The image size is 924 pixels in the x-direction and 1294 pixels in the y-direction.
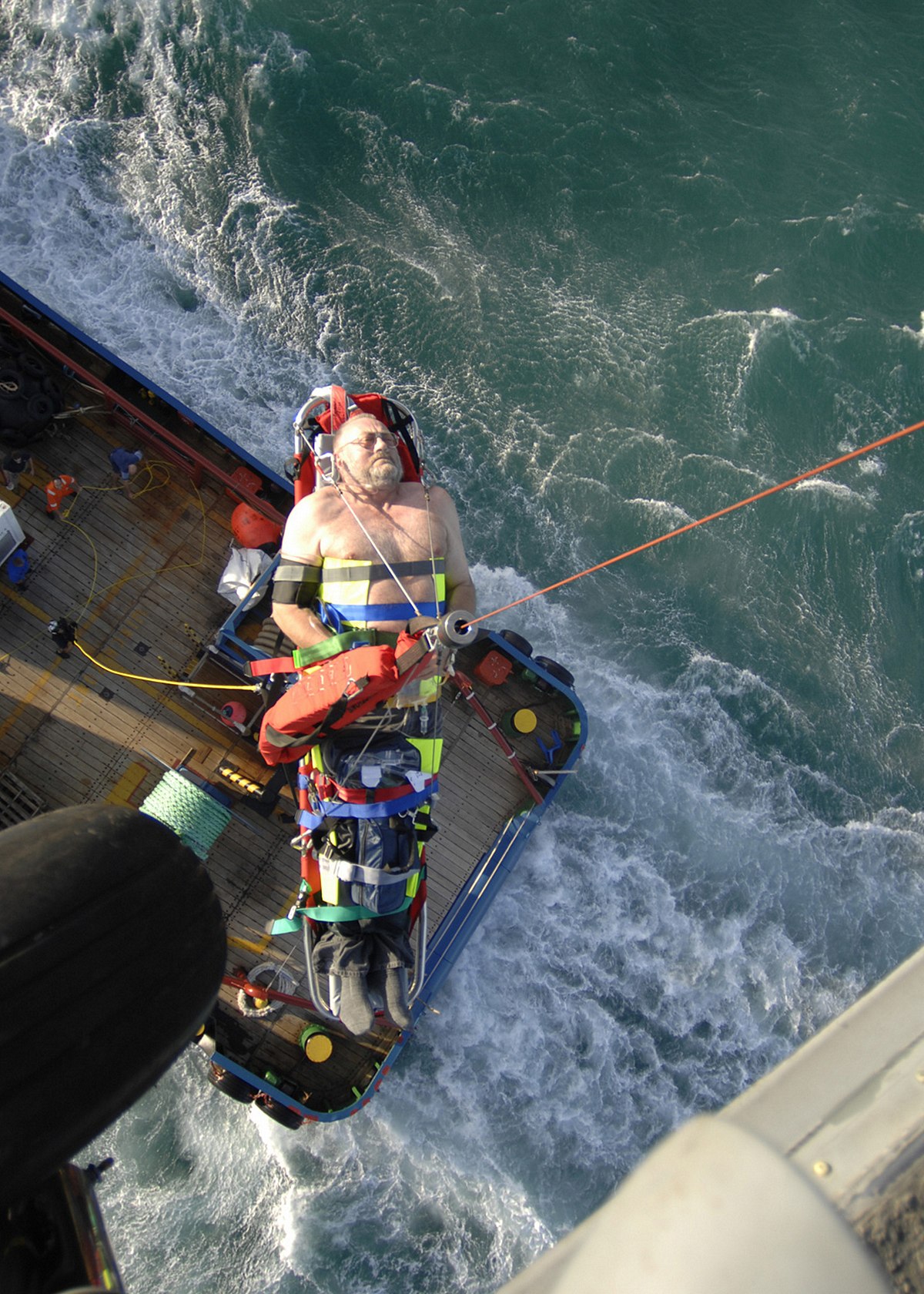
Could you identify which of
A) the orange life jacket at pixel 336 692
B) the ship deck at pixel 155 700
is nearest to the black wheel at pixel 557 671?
the ship deck at pixel 155 700

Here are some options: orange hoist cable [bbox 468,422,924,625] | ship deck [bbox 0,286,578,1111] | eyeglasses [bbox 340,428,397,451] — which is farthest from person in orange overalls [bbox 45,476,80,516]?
orange hoist cable [bbox 468,422,924,625]

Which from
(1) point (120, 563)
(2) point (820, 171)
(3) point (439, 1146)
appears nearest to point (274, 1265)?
(3) point (439, 1146)

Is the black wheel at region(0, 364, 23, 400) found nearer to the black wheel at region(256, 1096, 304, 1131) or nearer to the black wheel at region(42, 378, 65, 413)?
the black wheel at region(42, 378, 65, 413)

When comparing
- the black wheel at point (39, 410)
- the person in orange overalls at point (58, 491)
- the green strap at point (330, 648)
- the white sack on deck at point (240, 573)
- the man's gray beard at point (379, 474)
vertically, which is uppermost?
the man's gray beard at point (379, 474)

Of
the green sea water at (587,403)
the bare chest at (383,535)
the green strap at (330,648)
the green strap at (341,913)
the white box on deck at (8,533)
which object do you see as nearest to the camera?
the green strap at (330,648)

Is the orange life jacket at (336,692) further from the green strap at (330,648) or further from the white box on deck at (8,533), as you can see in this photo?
the white box on deck at (8,533)

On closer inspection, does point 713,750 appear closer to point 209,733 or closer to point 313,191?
point 209,733

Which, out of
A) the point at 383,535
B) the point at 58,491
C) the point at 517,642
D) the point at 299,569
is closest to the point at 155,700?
the point at 58,491
